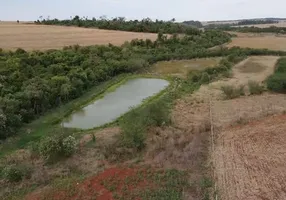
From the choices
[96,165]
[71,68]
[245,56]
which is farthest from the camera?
[245,56]

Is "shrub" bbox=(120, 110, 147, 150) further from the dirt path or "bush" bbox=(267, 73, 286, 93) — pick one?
"bush" bbox=(267, 73, 286, 93)

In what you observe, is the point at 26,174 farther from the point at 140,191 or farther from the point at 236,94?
the point at 236,94

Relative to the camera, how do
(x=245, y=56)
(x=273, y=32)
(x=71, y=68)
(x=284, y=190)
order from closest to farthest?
(x=284, y=190)
(x=71, y=68)
(x=245, y=56)
(x=273, y=32)

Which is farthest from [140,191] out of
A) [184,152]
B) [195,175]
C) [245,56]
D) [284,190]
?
[245,56]

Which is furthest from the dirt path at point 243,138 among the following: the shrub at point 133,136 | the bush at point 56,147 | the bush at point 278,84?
the bush at point 56,147

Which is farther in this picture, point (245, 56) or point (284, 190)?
point (245, 56)

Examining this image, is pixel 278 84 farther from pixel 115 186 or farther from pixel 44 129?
pixel 115 186

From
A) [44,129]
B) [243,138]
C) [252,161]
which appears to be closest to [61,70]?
[44,129]
